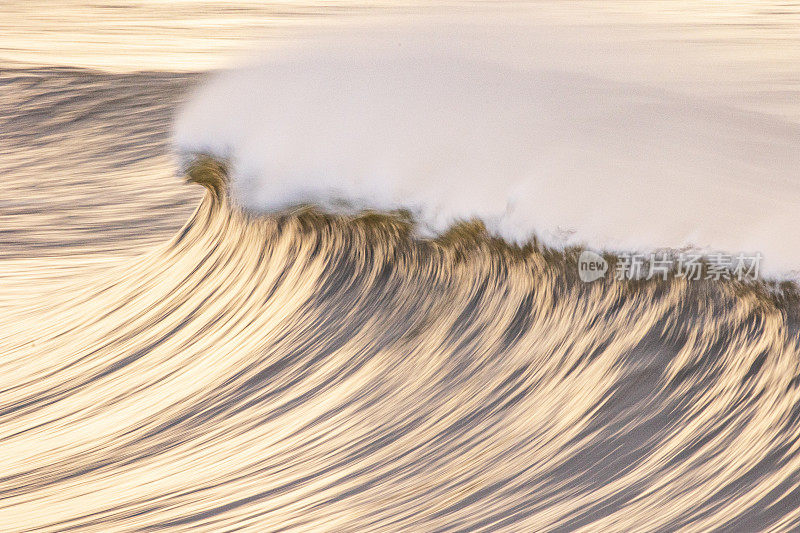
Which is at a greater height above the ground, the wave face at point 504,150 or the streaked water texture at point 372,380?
the wave face at point 504,150

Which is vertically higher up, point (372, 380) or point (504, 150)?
point (504, 150)

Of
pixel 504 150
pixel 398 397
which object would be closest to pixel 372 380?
pixel 398 397

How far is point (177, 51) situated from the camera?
3.35 m

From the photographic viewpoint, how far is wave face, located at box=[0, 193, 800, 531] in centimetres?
144

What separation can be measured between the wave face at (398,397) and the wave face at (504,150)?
0.09 m

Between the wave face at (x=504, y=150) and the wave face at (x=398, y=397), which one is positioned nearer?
the wave face at (x=398, y=397)

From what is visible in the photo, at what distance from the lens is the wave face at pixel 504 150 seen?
5.78 ft

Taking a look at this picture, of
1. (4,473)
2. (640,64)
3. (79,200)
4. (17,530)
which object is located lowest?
(17,530)

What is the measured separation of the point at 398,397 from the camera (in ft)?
5.67

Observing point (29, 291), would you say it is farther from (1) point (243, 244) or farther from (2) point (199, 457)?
(2) point (199, 457)

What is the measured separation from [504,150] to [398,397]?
675 mm

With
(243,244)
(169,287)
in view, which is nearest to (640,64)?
(243,244)

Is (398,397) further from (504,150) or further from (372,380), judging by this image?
(504,150)

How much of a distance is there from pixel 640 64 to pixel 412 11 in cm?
100
